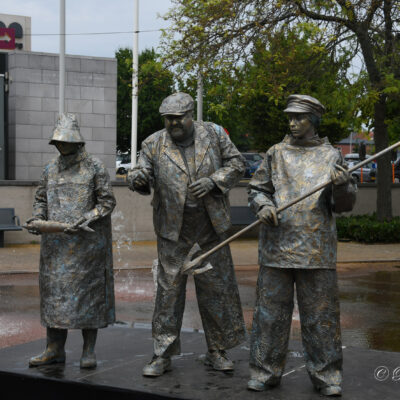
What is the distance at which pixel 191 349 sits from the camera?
231 inches

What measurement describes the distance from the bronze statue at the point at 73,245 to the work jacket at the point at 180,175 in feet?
1.25

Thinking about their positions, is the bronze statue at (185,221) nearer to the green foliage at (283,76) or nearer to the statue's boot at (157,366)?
the statue's boot at (157,366)

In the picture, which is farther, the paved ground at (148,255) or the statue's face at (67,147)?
the paved ground at (148,255)

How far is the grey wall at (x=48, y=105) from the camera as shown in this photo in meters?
16.7

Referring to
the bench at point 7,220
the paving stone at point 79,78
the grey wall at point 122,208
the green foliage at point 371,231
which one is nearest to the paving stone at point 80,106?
the paving stone at point 79,78

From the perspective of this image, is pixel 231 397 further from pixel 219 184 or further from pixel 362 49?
pixel 362 49

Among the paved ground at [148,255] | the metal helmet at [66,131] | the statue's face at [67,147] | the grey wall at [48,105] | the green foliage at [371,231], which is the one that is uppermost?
the grey wall at [48,105]

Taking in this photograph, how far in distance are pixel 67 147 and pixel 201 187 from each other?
1.05m

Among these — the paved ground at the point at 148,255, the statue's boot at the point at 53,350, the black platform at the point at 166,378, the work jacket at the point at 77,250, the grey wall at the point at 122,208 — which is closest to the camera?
the black platform at the point at 166,378

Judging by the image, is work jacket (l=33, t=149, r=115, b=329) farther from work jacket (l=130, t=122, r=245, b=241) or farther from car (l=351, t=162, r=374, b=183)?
car (l=351, t=162, r=374, b=183)

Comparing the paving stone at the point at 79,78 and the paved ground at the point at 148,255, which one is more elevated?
the paving stone at the point at 79,78

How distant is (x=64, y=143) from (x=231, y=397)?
2.12 meters

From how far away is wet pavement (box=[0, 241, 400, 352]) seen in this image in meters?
7.66

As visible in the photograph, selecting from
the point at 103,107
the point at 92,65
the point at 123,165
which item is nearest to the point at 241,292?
the point at 103,107
